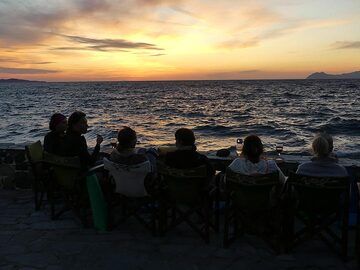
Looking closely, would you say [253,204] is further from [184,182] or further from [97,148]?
[97,148]

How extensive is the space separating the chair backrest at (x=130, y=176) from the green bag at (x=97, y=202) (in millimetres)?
238

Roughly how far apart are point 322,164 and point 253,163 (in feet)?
2.37

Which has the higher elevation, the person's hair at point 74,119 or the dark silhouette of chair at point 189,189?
the person's hair at point 74,119

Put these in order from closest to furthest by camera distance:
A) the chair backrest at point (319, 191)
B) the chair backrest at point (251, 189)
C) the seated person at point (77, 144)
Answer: the chair backrest at point (319, 191), the chair backrest at point (251, 189), the seated person at point (77, 144)

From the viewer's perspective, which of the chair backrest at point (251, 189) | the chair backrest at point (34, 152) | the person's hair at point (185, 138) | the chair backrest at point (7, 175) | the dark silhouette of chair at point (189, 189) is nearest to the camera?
the chair backrest at point (251, 189)

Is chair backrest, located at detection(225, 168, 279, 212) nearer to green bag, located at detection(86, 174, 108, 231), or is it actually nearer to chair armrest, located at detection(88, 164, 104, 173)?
green bag, located at detection(86, 174, 108, 231)

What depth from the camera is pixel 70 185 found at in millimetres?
5590

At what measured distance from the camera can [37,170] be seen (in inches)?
247

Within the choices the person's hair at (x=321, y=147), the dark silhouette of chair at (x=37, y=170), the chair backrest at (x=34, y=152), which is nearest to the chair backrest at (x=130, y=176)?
the dark silhouette of chair at (x=37, y=170)

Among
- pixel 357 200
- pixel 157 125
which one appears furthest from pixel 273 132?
pixel 357 200

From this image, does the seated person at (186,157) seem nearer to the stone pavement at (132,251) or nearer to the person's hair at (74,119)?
the stone pavement at (132,251)

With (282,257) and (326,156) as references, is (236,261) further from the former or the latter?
(326,156)

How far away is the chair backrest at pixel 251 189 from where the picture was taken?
175 inches

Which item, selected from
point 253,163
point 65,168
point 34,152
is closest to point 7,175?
point 34,152
